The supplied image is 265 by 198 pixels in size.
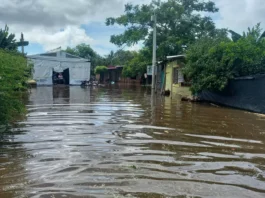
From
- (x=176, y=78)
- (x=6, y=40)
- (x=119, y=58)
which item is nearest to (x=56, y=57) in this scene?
(x=6, y=40)

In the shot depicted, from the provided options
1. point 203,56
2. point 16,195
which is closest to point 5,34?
point 203,56

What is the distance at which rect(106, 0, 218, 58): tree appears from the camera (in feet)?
87.4

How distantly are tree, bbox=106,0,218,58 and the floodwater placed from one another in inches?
751

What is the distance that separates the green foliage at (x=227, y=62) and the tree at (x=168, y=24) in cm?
1188

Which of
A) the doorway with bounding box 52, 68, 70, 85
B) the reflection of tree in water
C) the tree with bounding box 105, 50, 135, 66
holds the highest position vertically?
the tree with bounding box 105, 50, 135, 66

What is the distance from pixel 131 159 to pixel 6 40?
22731 millimetres

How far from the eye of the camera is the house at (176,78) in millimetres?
19344

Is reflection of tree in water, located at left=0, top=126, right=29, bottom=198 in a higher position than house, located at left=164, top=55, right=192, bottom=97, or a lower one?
lower

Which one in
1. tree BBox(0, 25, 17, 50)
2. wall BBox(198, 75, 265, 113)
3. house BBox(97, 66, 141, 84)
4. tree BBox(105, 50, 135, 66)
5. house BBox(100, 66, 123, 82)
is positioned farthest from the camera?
tree BBox(105, 50, 135, 66)

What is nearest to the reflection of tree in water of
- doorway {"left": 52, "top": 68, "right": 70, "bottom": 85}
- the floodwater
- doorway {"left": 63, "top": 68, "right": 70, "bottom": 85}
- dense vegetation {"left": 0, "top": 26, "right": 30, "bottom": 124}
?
the floodwater

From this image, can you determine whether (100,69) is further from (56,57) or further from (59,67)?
(56,57)

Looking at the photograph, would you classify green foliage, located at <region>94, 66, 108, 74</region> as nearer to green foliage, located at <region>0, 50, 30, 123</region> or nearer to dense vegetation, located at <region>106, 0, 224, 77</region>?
dense vegetation, located at <region>106, 0, 224, 77</region>

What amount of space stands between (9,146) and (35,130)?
157 cm

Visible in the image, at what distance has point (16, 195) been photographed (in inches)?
138
